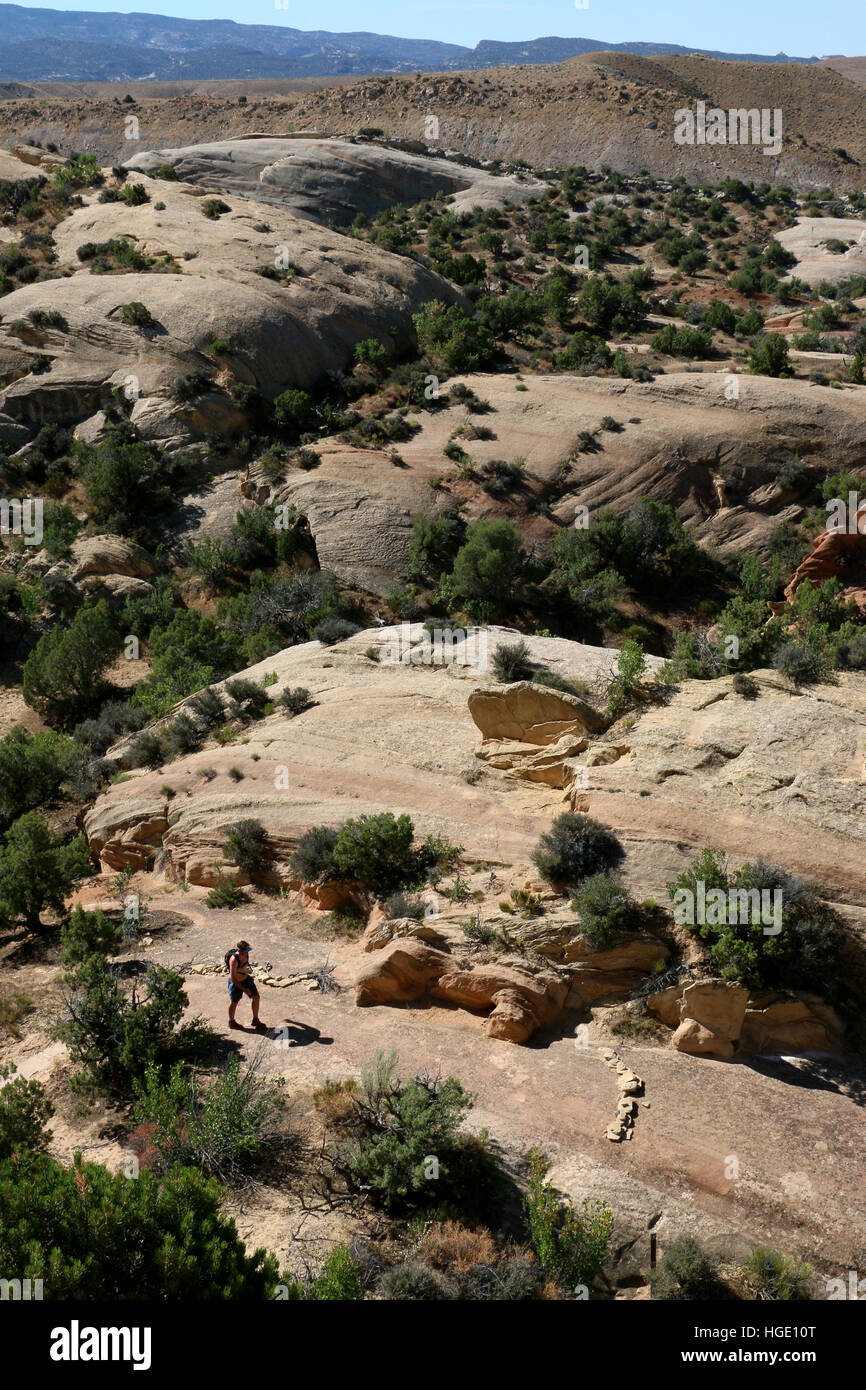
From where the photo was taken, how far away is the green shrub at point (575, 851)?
39.8 ft

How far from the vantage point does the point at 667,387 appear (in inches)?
1219

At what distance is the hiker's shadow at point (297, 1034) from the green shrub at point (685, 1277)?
4491 millimetres

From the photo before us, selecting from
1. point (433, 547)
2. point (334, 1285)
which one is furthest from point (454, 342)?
point (334, 1285)

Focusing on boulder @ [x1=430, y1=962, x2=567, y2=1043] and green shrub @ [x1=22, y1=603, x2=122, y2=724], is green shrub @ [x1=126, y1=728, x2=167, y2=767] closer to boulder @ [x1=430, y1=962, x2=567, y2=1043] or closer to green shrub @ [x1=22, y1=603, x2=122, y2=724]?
green shrub @ [x1=22, y1=603, x2=122, y2=724]

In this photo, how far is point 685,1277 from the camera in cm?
800

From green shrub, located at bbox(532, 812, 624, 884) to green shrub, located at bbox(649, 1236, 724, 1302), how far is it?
4693 mm

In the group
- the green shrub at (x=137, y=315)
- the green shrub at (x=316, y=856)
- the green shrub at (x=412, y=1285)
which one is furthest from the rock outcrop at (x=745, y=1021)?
the green shrub at (x=137, y=315)

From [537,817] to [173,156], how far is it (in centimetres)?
5500

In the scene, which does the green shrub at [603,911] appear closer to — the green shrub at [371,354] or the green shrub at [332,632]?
the green shrub at [332,632]

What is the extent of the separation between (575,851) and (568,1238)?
4.96 m

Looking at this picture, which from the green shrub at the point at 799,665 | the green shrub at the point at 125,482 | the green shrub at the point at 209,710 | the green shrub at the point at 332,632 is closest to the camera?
the green shrub at the point at 799,665

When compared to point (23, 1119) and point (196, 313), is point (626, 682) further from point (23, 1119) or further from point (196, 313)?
point (196, 313)

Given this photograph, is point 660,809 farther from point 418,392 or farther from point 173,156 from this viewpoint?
point 173,156

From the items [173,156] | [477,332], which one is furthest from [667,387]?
[173,156]
